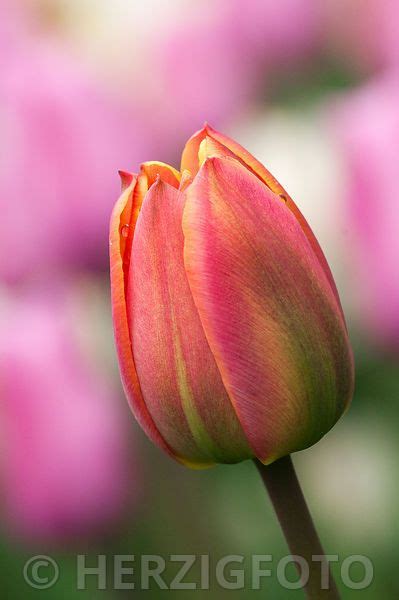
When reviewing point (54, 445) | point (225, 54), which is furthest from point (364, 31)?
point (54, 445)

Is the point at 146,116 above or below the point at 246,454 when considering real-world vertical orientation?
above

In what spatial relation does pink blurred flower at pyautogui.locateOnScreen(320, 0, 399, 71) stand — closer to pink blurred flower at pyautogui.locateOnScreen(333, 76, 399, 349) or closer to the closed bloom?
pink blurred flower at pyautogui.locateOnScreen(333, 76, 399, 349)

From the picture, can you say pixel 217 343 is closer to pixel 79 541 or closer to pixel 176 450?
pixel 176 450

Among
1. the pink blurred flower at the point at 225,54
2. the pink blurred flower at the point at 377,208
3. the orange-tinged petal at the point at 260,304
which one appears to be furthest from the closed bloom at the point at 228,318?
the pink blurred flower at the point at 225,54

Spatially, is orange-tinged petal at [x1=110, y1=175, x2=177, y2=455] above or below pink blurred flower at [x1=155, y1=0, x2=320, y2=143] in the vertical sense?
below

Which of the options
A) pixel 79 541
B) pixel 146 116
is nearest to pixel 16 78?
pixel 146 116

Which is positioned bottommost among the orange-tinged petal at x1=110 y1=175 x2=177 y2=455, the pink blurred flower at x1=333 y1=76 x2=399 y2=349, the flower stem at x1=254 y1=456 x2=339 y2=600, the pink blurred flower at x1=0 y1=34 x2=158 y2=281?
the flower stem at x1=254 y1=456 x2=339 y2=600

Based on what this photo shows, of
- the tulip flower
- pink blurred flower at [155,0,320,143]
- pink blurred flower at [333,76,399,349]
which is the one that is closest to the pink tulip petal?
the tulip flower

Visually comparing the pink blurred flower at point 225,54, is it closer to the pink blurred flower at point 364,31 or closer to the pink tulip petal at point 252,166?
the pink blurred flower at point 364,31
